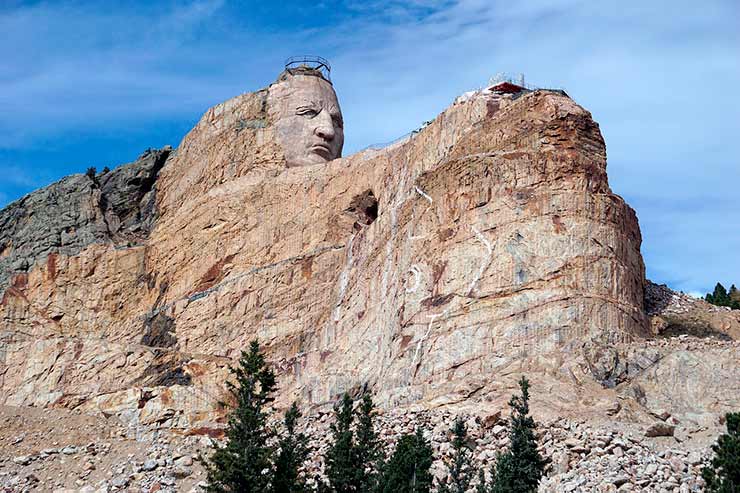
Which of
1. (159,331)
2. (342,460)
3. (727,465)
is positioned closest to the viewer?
(727,465)

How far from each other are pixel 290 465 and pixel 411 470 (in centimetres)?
298

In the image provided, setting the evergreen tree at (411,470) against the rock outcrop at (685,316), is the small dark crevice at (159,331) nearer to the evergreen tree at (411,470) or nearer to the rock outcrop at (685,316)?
the rock outcrop at (685,316)

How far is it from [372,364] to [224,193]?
38.2 feet

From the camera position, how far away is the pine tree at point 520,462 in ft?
122

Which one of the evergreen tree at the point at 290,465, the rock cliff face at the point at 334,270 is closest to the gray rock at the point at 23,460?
the rock cliff face at the point at 334,270

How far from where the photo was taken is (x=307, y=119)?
5638 cm

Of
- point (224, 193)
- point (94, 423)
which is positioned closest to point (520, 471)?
point (94, 423)

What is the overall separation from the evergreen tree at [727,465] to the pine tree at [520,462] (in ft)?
12.0

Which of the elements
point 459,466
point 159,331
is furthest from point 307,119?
point 459,466

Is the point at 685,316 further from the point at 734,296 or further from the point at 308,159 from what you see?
the point at 734,296

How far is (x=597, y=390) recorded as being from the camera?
41000 mm

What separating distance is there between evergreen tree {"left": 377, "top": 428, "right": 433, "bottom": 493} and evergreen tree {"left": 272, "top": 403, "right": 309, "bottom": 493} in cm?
203

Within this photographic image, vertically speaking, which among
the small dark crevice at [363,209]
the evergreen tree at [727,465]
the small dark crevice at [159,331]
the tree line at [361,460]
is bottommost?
the evergreen tree at [727,465]

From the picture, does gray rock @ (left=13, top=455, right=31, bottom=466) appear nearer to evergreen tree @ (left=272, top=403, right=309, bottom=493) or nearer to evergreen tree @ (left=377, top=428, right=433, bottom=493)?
evergreen tree @ (left=272, top=403, right=309, bottom=493)
